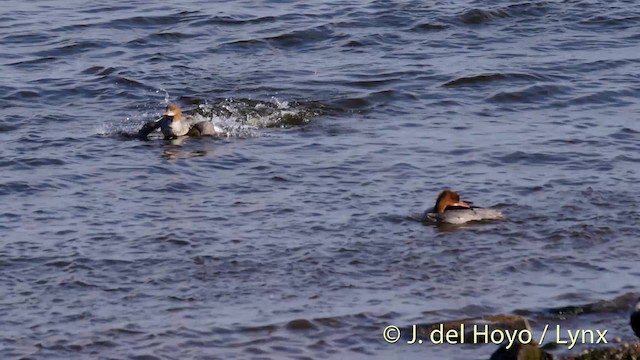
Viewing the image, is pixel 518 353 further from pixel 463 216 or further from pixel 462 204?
pixel 462 204

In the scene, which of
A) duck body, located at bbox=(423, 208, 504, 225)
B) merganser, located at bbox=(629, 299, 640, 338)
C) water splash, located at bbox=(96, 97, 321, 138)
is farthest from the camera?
water splash, located at bbox=(96, 97, 321, 138)

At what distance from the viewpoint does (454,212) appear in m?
10.1

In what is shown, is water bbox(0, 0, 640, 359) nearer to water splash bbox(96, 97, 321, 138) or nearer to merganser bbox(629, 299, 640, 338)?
water splash bbox(96, 97, 321, 138)

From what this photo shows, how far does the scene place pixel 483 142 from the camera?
41.2 feet

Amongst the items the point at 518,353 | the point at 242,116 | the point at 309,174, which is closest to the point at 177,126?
the point at 242,116

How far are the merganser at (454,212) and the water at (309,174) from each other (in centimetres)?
13

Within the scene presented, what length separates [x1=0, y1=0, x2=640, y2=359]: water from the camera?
8406mm

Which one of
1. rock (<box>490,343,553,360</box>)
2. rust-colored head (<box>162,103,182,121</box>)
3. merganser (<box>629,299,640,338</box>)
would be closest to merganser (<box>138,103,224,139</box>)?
rust-colored head (<box>162,103,182,121</box>)

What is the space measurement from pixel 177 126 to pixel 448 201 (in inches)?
146

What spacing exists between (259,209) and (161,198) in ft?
2.86

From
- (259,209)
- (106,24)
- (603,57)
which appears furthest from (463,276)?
(106,24)

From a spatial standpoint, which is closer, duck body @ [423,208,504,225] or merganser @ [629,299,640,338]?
merganser @ [629,299,640,338]

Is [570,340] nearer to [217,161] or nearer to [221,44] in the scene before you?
[217,161]

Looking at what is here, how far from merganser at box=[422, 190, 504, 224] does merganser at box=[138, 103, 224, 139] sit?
3.45 meters
